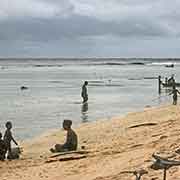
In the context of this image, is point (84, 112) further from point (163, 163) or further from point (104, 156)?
point (163, 163)

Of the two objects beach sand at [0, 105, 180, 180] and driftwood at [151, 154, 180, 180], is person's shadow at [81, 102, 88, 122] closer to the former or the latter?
beach sand at [0, 105, 180, 180]

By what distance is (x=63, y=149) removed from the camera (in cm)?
1473

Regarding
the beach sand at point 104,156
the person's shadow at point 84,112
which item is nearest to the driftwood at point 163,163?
Result: the beach sand at point 104,156

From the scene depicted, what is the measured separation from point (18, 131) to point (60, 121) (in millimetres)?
3526

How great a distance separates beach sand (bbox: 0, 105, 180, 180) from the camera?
10.6 metres

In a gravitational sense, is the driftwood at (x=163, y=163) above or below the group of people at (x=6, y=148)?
above

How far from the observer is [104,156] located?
1270 cm

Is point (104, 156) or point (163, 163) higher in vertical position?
point (163, 163)

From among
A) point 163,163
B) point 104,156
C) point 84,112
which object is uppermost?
point 163,163

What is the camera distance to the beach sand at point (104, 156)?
10.6 metres

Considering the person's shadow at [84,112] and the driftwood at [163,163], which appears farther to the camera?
the person's shadow at [84,112]

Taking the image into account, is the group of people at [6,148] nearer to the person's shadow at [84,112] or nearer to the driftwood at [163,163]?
the driftwood at [163,163]

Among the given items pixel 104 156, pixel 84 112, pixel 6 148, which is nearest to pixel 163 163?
pixel 104 156

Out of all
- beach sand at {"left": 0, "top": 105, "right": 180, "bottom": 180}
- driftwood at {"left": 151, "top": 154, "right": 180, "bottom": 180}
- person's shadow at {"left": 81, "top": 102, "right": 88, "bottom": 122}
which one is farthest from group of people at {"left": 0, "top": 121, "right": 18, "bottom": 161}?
person's shadow at {"left": 81, "top": 102, "right": 88, "bottom": 122}
